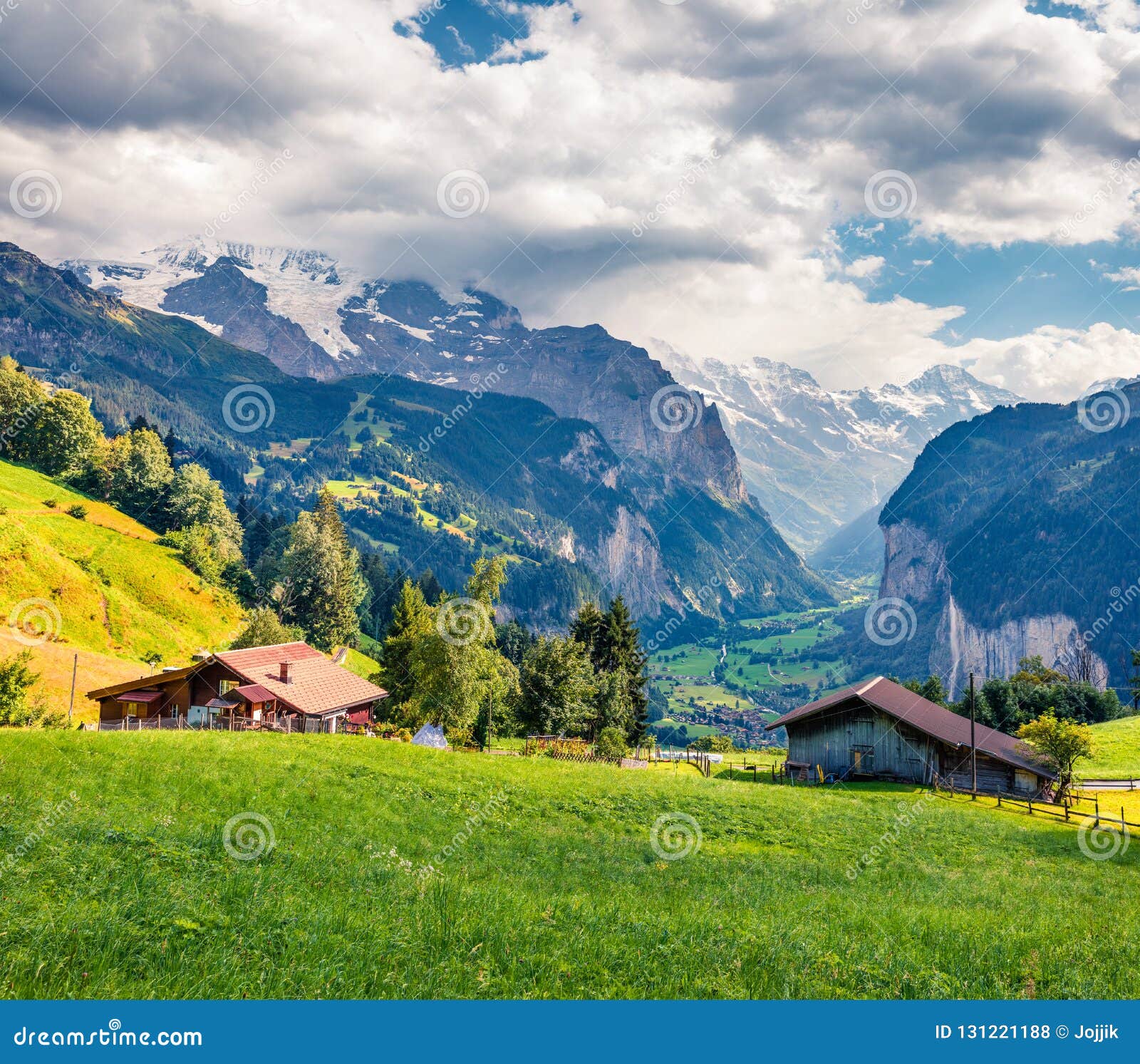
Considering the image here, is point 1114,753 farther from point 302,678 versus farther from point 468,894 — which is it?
point 468,894

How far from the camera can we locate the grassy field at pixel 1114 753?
A: 198 ft

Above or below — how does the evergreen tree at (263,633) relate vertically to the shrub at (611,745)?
above

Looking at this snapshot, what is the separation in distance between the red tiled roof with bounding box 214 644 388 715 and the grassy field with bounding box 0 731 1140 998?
65.9 feet

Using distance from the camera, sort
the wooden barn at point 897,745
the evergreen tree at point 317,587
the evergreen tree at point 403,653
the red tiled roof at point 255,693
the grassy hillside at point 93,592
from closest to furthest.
Result: the red tiled roof at point 255,693, the wooden barn at point 897,745, the evergreen tree at point 403,653, the grassy hillside at point 93,592, the evergreen tree at point 317,587

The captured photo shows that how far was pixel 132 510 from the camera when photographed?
109375 mm

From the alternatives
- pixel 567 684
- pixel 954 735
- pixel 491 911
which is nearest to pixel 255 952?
pixel 491 911

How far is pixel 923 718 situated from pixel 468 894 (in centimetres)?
5310

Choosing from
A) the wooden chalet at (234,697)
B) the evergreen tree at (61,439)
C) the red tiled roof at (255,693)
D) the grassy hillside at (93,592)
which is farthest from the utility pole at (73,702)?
the evergreen tree at (61,439)

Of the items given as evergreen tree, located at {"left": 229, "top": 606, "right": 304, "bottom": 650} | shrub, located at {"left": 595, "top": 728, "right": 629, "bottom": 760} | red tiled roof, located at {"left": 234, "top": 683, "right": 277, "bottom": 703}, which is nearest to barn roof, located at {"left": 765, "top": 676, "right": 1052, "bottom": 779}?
shrub, located at {"left": 595, "top": 728, "right": 629, "bottom": 760}

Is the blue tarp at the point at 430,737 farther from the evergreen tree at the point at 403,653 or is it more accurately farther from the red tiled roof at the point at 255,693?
the red tiled roof at the point at 255,693

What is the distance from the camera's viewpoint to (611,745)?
2234 inches

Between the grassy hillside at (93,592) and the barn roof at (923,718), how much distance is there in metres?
55.6

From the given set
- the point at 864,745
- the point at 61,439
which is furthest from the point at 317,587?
the point at 864,745

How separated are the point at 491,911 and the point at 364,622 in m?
134
